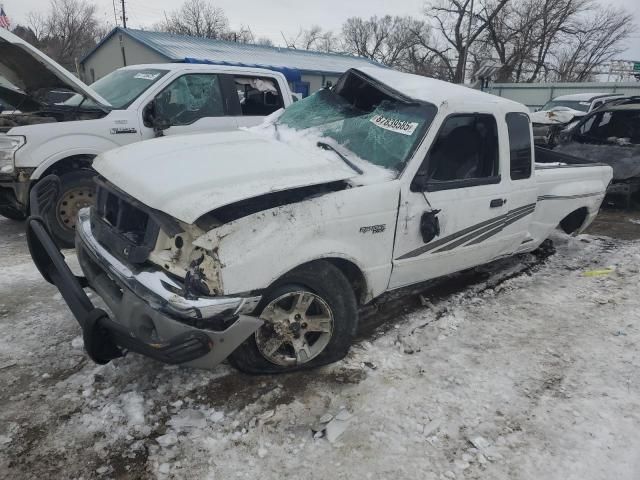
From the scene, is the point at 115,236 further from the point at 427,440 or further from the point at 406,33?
the point at 406,33

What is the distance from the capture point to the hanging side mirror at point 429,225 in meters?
3.31

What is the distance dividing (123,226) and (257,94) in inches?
158

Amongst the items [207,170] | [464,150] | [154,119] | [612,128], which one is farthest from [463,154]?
[612,128]

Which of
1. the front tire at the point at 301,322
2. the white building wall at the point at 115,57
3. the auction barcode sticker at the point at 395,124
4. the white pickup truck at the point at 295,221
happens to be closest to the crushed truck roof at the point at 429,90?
the white pickup truck at the point at 295,221

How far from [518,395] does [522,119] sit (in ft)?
7.56

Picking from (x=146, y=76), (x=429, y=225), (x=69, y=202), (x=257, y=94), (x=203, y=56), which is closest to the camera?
(x=429, y=225)

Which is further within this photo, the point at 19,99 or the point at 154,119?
the point at 19,99

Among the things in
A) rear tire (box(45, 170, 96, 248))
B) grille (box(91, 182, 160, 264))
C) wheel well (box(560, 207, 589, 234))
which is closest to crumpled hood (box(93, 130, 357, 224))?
grille (box(91, 182, 160, 264))

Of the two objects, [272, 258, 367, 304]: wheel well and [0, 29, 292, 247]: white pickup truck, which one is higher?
[0, 29, 292, 247]: white pickup truck

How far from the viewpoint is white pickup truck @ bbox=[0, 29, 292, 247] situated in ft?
15.9

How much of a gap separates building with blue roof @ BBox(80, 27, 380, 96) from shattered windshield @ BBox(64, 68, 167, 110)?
1608 centimetres

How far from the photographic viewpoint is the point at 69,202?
16.7 ft

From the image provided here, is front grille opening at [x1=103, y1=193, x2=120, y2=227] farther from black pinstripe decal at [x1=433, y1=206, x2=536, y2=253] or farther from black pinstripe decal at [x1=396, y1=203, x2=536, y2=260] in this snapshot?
black pinstripe decal at [x1=433, y1=206, x2=536, y2=253]

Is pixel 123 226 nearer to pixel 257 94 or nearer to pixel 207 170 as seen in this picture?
pixel 207 170
